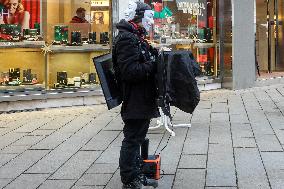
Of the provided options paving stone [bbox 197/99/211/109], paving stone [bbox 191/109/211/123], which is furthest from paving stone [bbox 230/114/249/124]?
paving stone [bbox 197/99/211/109]

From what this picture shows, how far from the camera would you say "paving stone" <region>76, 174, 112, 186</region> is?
572 cm

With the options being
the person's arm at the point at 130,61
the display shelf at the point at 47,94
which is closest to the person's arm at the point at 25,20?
the display shelf at the point at 47,94

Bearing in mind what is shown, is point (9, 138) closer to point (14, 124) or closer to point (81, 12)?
point (14, 124)

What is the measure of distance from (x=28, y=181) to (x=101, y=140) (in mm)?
2267

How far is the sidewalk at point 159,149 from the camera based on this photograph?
580 cm

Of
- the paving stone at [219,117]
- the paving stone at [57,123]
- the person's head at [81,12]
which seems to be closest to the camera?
the paving stone at [57,123]

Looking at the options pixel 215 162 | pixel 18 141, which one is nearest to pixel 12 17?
pixel 18 141

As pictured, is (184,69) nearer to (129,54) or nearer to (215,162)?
(129,54)

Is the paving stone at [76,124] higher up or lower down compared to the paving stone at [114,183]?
higher up

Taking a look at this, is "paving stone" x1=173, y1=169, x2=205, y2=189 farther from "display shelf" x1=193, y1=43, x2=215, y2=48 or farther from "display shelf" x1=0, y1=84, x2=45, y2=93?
"display shelf" x1=193, y1=43, x2=215, y2=48

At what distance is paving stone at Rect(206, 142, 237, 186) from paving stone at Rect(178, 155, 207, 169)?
0.26ft

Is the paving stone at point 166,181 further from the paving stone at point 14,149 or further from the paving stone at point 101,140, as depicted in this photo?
the paving stone at point 14,149

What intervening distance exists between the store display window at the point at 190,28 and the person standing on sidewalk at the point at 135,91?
7.07 m

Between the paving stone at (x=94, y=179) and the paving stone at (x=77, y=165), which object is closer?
the paving stone at (x=94, y=179)
